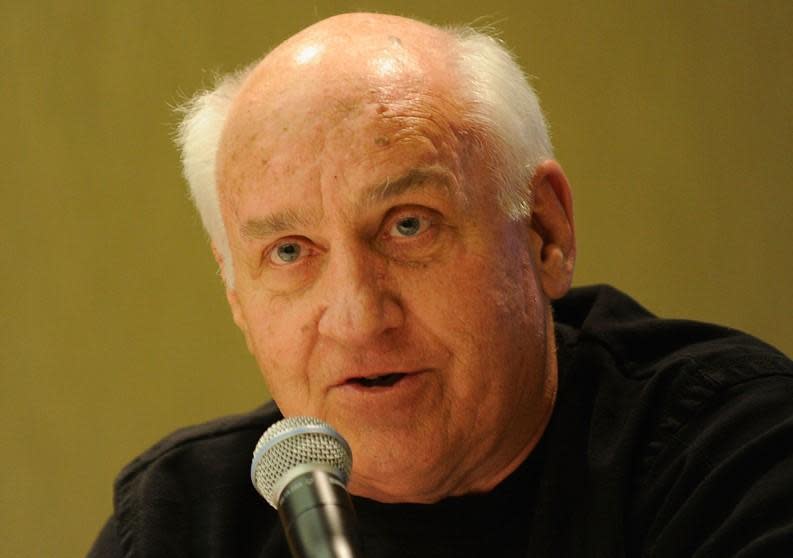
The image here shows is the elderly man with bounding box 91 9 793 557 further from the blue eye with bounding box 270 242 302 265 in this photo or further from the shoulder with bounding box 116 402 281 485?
the shoulder with bounding box 116 402 281 485

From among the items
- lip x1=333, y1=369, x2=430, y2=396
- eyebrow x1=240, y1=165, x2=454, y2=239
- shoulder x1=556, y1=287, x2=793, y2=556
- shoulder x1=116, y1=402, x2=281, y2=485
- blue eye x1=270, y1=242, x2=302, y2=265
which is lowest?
shoulder x1=116, y1=402, x2=281, y2=485

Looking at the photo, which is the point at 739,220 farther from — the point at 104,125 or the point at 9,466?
the point at 9,466

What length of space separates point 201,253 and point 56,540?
839mm

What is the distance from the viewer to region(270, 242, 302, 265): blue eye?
6.42ft

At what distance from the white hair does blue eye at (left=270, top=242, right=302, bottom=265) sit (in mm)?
196

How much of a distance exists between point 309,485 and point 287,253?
0.85m

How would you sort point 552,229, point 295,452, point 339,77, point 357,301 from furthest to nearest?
point 552,229 < point 339,77 < point 357,301 < point 295,452

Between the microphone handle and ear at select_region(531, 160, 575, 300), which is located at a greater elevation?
the microphone handle

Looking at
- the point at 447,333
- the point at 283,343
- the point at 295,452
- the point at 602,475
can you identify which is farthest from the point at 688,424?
the point at 295,452

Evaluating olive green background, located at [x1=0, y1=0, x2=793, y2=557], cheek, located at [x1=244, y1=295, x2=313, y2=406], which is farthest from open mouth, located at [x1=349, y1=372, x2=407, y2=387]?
olive green background, located at [x1=0, y1=0, x2=793, y2=557]

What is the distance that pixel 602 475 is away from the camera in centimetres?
198

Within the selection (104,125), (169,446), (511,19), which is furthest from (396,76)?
(104,125)

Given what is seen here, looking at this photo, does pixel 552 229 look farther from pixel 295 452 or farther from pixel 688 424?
pixel 295 452

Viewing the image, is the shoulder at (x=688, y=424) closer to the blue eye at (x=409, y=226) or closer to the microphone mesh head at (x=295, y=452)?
the blue eye at (x=409, y=226)
